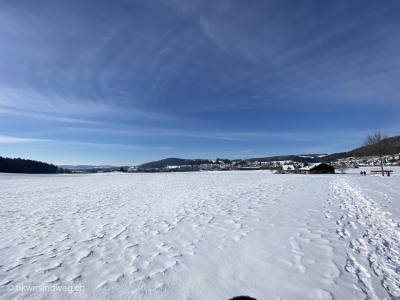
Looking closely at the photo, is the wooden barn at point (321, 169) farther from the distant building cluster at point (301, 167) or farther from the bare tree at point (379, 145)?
the bare tree at point (379, 145)

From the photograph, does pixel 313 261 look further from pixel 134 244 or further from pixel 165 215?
pixel 165 215

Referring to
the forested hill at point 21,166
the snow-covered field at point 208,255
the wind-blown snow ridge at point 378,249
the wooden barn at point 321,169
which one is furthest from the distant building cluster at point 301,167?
the snow-covered field at point 208,255

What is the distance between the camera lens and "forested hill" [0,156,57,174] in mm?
79319

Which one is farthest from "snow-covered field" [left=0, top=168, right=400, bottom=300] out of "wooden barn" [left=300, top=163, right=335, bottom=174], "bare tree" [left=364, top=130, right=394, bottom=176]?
"wooden barn" [left=300, top=163, right=335, bottom=174]

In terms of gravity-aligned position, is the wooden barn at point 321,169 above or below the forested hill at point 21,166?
below

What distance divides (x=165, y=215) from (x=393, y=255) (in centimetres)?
663

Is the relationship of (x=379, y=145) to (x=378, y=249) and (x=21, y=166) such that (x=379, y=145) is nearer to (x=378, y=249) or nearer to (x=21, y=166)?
(x=378, y=249)

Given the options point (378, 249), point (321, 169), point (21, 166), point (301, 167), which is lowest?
point (321, 169)

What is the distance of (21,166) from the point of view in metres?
86.2

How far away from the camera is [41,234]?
18.9 ft

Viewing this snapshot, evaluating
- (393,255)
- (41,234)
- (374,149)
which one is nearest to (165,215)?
(41,234)

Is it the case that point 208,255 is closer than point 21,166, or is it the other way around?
point 208,255

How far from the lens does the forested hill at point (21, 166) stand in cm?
7932

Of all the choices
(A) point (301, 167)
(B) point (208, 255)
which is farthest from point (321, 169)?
(B) point (208, 255)
